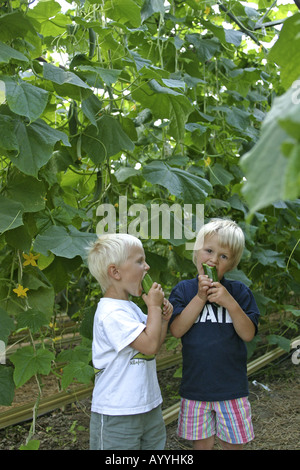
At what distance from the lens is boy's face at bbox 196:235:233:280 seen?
1.36 meters

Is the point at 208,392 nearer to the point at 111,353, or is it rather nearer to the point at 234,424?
the point at 234,424

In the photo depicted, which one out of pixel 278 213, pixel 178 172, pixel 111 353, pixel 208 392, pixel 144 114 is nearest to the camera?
pixel 111 353

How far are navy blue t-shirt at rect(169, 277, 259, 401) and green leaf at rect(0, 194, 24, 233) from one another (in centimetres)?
47

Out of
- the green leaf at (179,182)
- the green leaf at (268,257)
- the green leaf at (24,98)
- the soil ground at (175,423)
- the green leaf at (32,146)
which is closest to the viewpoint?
the green leaf at (24,98)

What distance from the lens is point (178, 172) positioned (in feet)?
5.36

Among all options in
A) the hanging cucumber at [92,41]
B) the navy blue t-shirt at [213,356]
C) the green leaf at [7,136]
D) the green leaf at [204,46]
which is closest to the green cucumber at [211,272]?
the navy blue t-shirt at [213,356]

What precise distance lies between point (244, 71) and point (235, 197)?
0.53m

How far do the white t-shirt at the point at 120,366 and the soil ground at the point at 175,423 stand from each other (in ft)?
2.52

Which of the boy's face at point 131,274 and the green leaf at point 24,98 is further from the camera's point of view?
the boy's face at point 131,274

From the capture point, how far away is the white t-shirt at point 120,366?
1.18 m

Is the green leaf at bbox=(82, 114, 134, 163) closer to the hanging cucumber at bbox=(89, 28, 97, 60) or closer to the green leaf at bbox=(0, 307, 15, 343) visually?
the hanging cucumber at bbox=(89, 28, 97, 60)

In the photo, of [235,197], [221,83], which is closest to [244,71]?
[221,83]

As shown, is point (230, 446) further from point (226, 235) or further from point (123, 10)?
point (123, 10)

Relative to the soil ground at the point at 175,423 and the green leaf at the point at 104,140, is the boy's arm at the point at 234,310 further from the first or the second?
the soil ground at the point at 175,423
